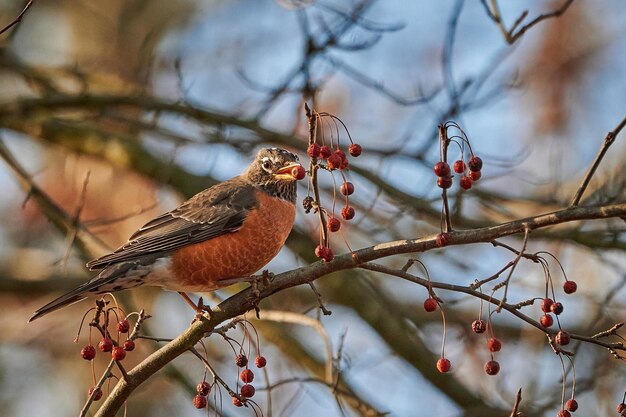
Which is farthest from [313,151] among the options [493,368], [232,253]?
[232,253]

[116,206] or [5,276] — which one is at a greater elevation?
[116,206]

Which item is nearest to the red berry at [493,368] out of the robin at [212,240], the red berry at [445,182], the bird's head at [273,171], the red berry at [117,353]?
the red berry at [445,182]

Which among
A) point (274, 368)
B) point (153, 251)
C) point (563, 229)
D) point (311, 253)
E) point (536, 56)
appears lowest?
point (153, 251)

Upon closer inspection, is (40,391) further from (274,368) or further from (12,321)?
(274,368)

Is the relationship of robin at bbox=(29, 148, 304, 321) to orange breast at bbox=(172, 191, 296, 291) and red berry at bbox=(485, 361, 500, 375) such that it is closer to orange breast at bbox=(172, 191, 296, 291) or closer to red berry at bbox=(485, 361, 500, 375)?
orange breast at bbox=(172, 191, 296, 291)

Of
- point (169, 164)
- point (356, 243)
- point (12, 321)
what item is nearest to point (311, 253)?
point (356, 243)

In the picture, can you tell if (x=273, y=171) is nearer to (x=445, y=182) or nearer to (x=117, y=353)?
(x=117, y=353)

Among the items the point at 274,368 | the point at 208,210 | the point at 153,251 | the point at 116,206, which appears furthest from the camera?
the point at 116,206

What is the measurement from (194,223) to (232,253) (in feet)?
1.78

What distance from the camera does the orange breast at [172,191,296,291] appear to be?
228 inches

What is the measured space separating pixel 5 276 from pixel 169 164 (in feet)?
6.81

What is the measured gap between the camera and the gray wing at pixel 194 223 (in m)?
5.85

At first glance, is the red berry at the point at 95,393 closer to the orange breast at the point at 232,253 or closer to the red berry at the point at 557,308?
the orange breast at the point at 232,253

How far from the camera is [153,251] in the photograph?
5.85m
